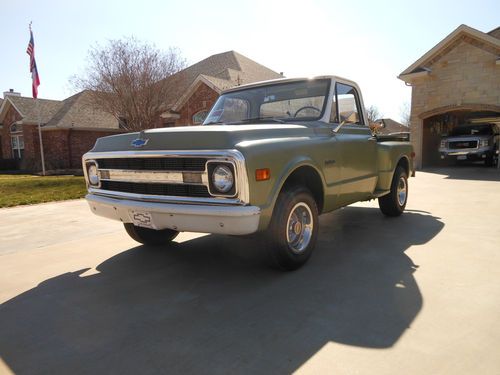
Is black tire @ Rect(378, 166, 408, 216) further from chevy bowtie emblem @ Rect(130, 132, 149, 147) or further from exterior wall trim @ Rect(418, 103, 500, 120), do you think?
exterior wall trim @ Rect(418, 103, 500, 120)

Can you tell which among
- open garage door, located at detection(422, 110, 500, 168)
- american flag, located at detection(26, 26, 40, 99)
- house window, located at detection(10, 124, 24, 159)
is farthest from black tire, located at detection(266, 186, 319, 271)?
house window, located at detection(10, 124, 24, 159)

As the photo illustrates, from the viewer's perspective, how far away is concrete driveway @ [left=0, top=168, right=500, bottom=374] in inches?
88.0

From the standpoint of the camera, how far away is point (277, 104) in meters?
4.56

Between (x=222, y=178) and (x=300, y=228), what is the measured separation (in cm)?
117

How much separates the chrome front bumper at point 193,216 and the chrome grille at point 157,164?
325mm

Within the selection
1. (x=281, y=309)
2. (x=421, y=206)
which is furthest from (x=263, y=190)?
(x=421, y=206)

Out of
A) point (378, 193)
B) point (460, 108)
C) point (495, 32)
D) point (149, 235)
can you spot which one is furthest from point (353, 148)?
point (495, 32)

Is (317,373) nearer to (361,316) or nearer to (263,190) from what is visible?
(361,316)

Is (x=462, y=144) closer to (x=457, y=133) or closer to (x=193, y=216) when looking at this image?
(x=457, y=133)

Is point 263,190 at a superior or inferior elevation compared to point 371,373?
superior

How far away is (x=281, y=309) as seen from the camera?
288cm

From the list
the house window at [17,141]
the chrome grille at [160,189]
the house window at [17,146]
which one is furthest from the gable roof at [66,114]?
the chrome grille at [160,189]

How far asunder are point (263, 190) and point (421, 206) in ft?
17.6

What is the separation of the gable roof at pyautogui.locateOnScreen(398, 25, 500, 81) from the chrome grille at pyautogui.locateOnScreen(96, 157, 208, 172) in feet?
54.1
